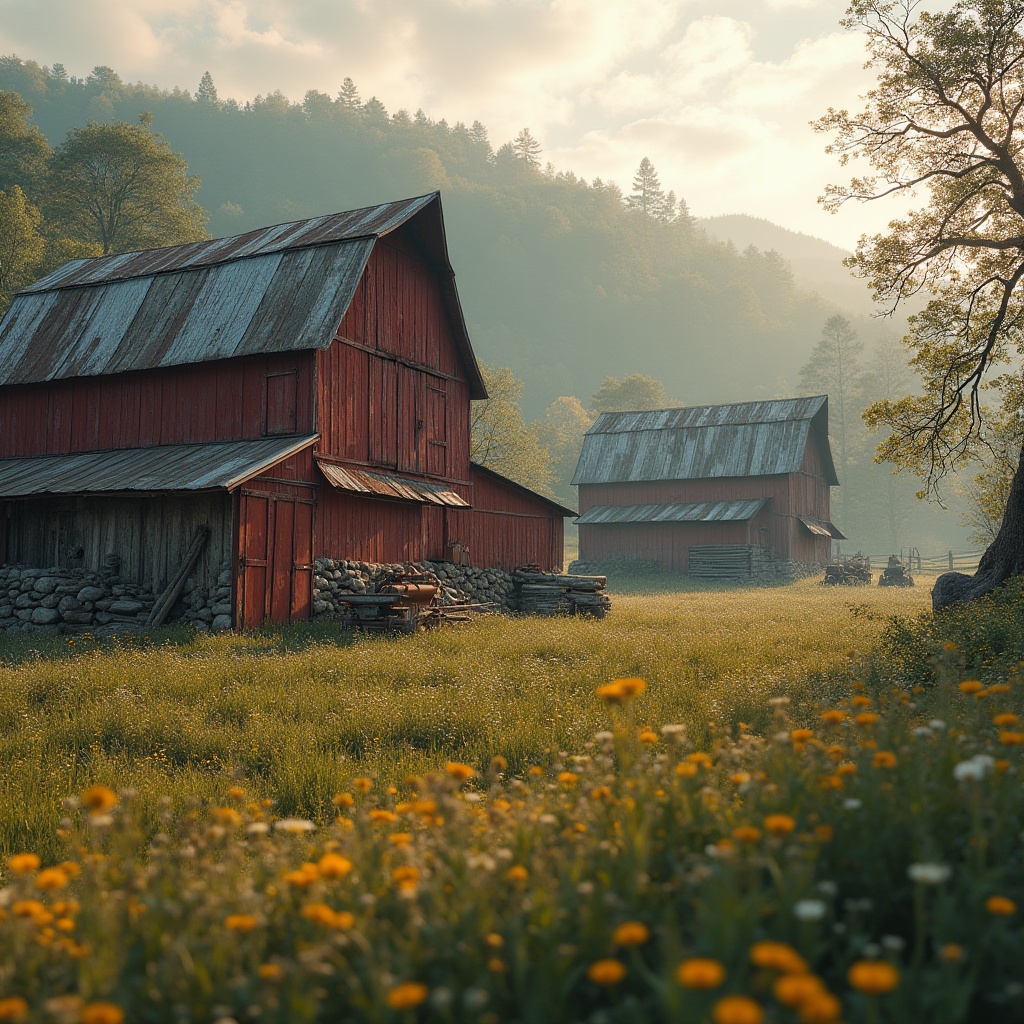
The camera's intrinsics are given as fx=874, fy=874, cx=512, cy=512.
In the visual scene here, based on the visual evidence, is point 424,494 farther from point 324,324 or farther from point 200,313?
point 200,313

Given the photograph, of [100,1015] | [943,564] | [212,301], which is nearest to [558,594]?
[212,301]

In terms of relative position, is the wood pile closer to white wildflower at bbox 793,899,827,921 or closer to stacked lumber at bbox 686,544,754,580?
stacked lumber at bbox 686,544,754,580

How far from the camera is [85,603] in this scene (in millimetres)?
15992

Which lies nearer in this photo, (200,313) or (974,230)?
(974,230)

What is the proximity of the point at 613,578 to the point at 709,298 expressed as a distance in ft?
390

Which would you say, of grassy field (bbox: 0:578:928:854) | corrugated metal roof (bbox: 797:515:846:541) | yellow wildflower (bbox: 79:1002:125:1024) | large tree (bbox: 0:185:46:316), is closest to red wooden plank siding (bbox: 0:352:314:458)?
grassy field (bbox: 0:578:928:854)

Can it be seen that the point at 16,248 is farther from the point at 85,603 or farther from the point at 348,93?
the point at 348,93

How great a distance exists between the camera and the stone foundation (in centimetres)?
1559

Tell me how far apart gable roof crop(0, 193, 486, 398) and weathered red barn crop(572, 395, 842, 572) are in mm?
19607

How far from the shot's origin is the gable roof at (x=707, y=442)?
40344mm

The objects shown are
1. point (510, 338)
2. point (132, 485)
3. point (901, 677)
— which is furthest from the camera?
point (510, 338)

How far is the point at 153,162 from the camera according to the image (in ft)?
128

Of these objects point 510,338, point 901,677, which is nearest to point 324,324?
point 901,677

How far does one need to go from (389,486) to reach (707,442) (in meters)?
26.2
